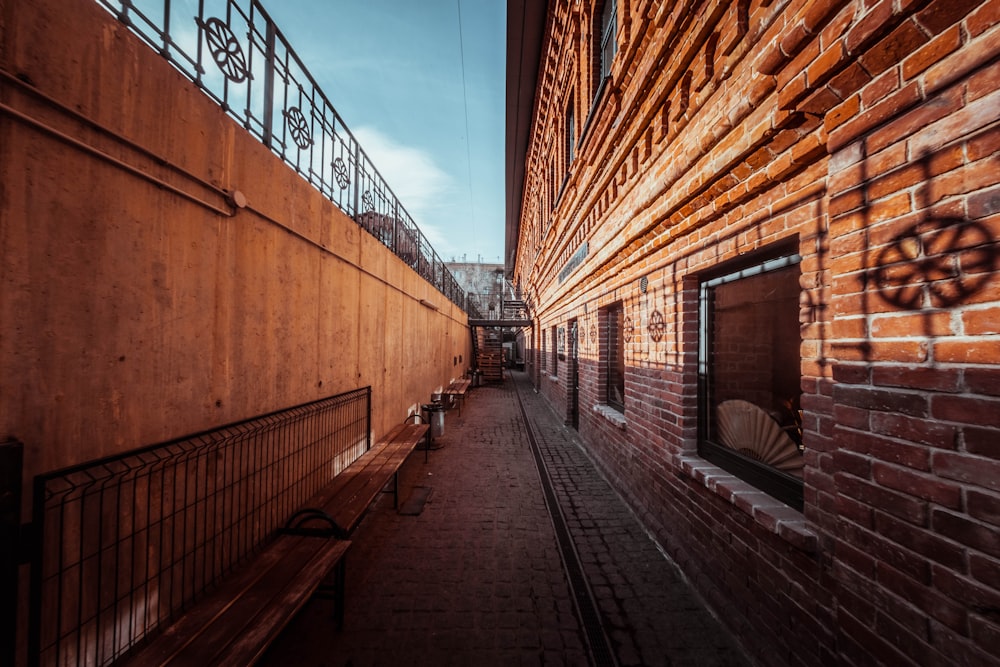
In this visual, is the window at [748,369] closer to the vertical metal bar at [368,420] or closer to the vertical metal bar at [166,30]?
the vertical metal bar at [368,420]

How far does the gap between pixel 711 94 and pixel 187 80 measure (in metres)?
3.35

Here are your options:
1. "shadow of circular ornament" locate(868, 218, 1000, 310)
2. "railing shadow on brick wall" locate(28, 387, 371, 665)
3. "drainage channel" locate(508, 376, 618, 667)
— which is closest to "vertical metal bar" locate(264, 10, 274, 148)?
"railing shadow on brick wall" locate(28, 387, 371, 665)

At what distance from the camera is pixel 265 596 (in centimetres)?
212

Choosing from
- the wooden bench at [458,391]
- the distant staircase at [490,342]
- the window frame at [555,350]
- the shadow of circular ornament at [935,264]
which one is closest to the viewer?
the shadow of circular ornament at [935,264]

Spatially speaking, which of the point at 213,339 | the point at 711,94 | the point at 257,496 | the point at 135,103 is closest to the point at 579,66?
the point at 711,94

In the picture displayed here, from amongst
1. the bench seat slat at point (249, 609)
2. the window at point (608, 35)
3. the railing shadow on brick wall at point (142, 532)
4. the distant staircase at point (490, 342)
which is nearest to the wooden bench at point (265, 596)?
the bench seat slat at point (249, 609)

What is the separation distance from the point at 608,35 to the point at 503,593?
258 inches

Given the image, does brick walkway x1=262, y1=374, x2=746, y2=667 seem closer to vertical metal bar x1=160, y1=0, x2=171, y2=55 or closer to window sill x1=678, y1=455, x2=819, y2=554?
window sill x1=678, y1=455, x2=819, y2=554

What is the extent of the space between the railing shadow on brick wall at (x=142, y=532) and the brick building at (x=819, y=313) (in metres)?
3.28

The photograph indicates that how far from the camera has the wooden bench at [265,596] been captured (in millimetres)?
1717

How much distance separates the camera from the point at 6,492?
55.1 inches

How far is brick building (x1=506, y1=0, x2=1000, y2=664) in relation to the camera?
125cm

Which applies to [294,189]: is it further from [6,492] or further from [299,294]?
[6,492]

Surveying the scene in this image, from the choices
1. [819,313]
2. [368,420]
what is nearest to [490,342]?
[368,420]
